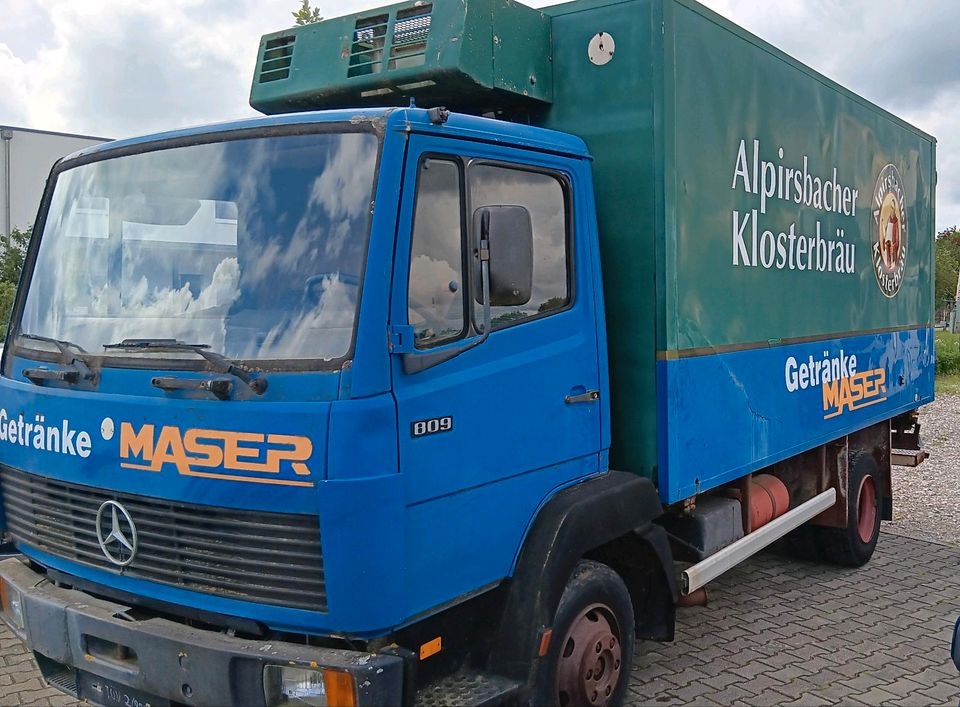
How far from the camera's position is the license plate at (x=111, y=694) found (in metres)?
3.18

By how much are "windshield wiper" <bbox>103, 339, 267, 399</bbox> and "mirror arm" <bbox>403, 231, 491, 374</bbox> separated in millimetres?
474

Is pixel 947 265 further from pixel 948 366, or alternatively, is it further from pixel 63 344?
pixel 63 344

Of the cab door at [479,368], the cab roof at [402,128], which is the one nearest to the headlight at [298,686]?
the cab door at [479,368]

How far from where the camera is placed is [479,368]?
3.28 meters

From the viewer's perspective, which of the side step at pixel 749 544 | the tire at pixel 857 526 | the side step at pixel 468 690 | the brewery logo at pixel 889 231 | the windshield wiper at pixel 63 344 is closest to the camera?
the side step at pixel 468 690

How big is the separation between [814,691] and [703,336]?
193 cm

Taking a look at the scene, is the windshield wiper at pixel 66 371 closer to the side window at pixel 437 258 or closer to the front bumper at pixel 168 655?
the front bumper at pixel 168 655

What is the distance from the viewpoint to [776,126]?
521 cm

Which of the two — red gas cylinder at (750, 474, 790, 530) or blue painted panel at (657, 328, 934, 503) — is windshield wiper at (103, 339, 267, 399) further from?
red gas cylinder at (750, 474, 790, 530)

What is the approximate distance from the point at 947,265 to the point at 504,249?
7325cm

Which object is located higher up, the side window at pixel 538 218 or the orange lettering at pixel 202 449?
the side window at pixel 538 218

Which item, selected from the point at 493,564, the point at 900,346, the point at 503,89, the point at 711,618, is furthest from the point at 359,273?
the point at 900,346

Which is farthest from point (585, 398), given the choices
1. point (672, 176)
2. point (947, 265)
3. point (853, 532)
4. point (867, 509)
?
point (947, 265)

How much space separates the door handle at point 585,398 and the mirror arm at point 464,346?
0.61m
